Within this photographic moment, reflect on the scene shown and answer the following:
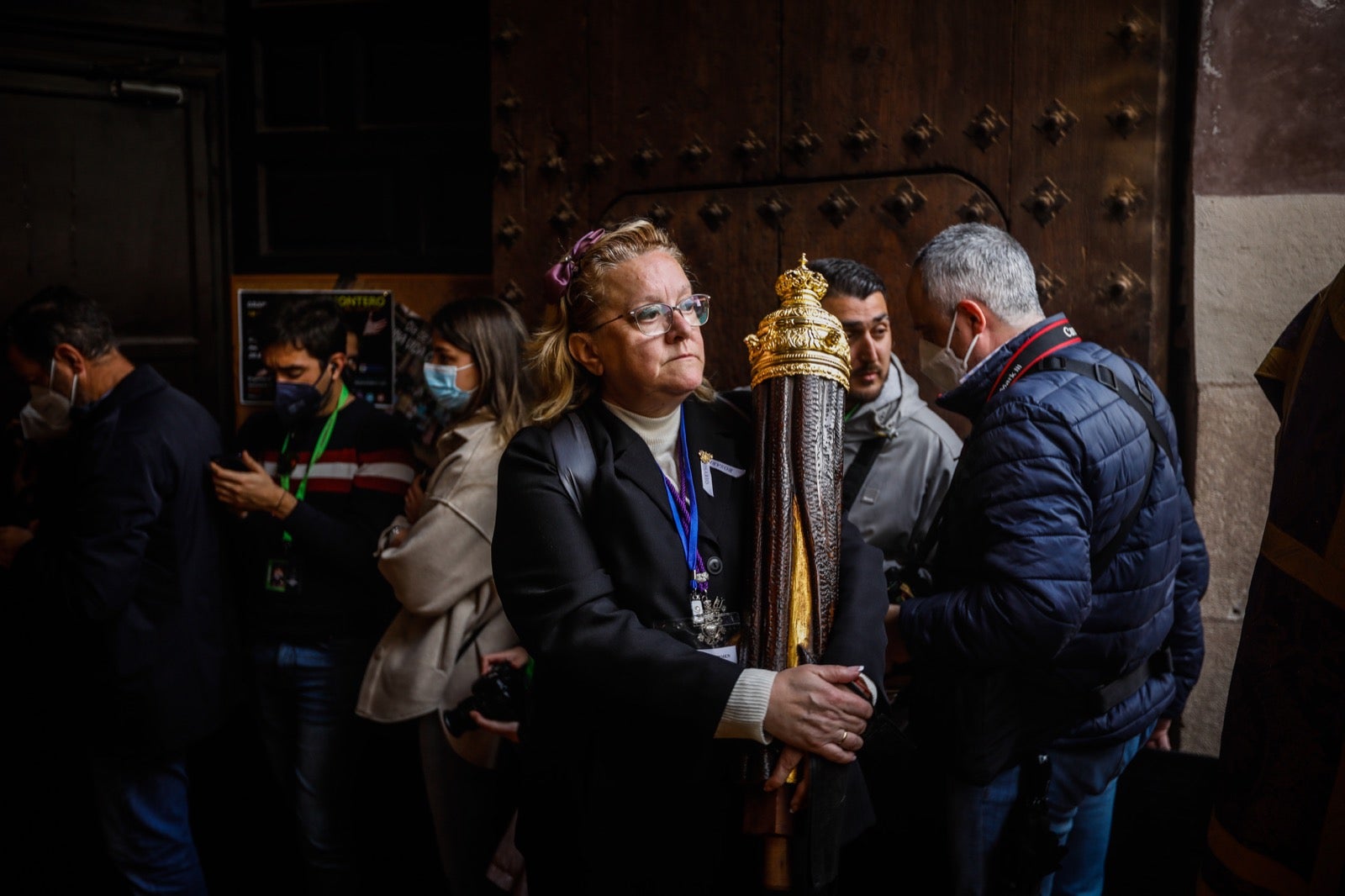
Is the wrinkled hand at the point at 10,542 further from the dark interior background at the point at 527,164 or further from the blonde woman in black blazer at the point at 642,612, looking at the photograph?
the blonde woman in black blazer at the point at 642,612

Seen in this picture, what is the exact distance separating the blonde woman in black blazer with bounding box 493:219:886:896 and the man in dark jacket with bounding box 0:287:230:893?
1.49m

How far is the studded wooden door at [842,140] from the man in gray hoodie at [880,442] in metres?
0.34

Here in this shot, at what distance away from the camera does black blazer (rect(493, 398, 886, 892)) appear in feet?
5.03

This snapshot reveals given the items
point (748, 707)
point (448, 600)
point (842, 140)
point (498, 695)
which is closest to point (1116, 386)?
point (748, 707)

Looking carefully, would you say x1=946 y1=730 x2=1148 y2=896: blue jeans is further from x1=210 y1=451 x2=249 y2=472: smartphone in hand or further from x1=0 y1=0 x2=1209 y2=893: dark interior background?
x1=210 y1=451 x2=249 y2=472: smartphone in hand

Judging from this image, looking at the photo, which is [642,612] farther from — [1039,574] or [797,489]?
[1039,574]

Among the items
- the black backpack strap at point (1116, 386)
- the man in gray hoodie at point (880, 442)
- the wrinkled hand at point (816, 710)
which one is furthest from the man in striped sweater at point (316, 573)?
the black backpack strap at point (1116, 386)

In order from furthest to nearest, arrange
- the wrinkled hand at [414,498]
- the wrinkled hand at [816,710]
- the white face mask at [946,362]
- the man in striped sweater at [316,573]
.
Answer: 1. the man in striped sweater at [316,573]
2. the wrinkled hand at [414,498]
3. the white face mask at [946,362]
4. the wrinkled hand at [816,710]

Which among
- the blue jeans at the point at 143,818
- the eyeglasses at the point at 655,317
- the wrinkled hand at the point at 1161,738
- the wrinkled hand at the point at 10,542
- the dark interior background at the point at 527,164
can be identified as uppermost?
the dark interior background at the point at 527,164

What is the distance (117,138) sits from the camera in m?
3.66

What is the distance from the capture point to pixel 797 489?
165 centimetres

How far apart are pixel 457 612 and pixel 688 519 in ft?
3.45

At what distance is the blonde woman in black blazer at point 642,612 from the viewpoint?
1.52 meters

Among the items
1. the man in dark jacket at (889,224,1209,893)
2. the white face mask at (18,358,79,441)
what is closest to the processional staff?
the man in dark jacket at (889,224,1209,893)
